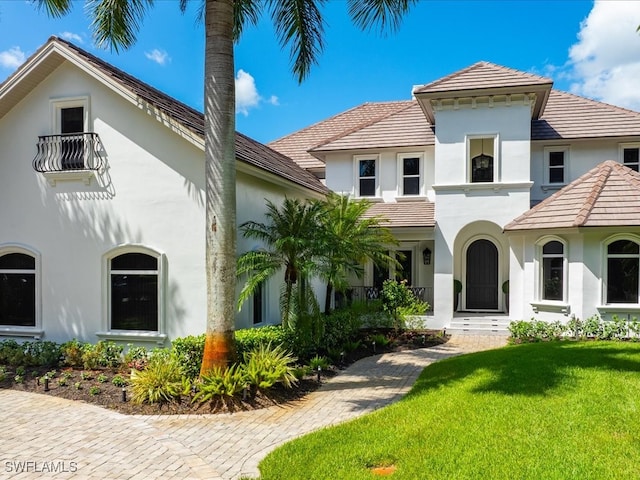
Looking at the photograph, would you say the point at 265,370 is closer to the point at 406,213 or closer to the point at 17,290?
the point at 17,290

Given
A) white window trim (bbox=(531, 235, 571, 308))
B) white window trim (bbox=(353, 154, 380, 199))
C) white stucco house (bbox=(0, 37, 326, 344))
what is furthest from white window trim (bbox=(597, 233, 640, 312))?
white stucco house (bbox=(0, 37, 326, 344))

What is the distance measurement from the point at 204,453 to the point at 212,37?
7441 mm

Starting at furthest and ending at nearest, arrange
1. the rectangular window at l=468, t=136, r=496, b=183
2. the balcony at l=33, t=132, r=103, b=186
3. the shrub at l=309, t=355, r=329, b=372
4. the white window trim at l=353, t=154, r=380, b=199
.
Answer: the white window trim at l=353, t=154, r=380, b=199 < the rectangular window at l=468, t=136, r=496, b=183 < the balcony at l=33, t=132, r=103, b=186 < the shrub at l=309, t=355, r=329, b=372

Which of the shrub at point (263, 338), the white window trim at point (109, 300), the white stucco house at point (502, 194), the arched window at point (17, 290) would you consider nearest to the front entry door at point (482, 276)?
the white stucco house at point (502, 194)

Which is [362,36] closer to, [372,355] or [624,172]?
[372,355]

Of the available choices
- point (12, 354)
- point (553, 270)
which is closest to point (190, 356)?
point (12, 354)

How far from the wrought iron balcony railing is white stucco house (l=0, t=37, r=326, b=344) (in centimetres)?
3

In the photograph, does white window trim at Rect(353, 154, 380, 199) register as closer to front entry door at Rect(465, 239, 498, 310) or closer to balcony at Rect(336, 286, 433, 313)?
balcony at Rect(336, 286, 433, 313)

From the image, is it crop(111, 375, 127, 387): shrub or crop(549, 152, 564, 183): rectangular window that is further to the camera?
crop(549, 152, 564, 183): rectangular window

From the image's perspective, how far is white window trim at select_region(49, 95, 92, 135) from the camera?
11.7m

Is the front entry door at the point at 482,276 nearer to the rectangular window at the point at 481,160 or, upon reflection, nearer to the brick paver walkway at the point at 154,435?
the rectangular window at the point at 481,160

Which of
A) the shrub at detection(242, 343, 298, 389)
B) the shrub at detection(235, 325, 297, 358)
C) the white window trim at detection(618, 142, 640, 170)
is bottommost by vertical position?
the shrub at detection(242, 343, 298, 389)

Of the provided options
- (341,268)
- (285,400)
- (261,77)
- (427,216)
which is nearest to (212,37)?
(261,77)

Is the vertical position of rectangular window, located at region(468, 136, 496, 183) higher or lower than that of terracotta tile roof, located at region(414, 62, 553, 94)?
lower
